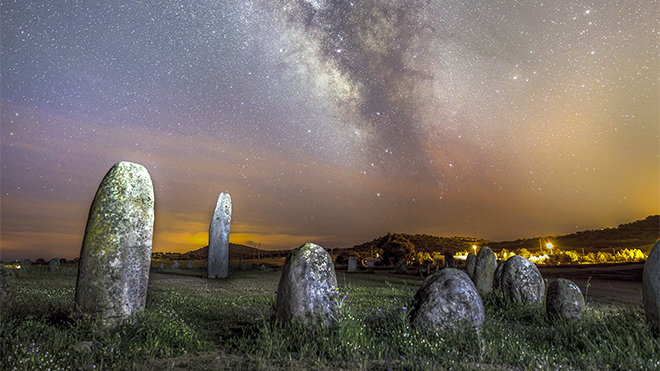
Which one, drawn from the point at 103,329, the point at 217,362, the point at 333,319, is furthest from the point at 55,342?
the point at 333,319

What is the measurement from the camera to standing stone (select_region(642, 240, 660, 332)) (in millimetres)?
6336

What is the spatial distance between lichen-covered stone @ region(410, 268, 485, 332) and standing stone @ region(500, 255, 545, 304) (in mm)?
4136

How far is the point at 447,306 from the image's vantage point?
23.3 feet

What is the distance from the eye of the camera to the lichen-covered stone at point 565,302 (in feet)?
29.1

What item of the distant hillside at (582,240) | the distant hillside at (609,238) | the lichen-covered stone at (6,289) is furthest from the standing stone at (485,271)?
the distant hillside at (609,238)

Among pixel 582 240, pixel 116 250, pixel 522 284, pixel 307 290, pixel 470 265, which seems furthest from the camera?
pixel 582 240

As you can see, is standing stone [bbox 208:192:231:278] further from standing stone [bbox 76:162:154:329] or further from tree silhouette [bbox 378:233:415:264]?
tree silhouette [bbox 378:233:415:264]

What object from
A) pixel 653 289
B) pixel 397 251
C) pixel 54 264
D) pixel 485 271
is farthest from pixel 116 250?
pixel 397 251

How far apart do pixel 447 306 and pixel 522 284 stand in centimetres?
492

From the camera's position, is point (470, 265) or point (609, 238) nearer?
point (470, 265)

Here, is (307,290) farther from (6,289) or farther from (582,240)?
(582,240)

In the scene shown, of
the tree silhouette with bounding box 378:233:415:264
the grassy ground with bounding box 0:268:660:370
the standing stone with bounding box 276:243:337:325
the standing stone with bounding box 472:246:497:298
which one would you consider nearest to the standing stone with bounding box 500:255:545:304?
the grassy ground with bounding box 0:268:660:370

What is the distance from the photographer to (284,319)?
6.98 meters

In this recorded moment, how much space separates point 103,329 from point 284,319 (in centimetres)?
336
